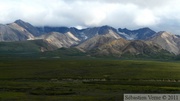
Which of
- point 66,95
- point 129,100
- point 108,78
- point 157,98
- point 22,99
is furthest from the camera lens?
point 108,78

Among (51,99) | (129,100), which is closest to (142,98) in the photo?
(129,100)

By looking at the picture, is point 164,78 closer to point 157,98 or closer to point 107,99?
point 107,99

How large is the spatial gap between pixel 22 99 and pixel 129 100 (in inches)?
1860

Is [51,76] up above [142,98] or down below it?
above

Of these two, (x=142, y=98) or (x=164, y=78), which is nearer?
(x=142, y=98)

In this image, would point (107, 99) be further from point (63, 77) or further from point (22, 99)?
point (63, 77)

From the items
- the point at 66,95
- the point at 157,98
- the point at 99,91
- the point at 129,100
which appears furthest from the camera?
the point at 99,91

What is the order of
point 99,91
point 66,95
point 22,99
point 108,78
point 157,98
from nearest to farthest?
point 157,98, point 22,99, point 66,95, point 99,91, point 108,78

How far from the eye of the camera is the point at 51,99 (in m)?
105

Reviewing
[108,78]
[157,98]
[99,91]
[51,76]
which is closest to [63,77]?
[51,76]

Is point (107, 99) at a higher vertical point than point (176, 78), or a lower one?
lower

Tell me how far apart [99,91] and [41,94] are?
22.8m

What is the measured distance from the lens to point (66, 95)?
383 ft

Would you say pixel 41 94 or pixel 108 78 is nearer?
pixel 41 94
